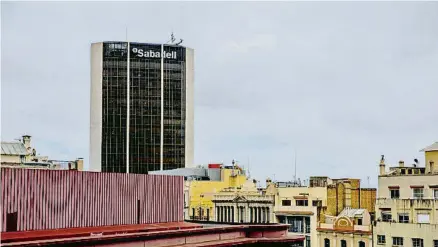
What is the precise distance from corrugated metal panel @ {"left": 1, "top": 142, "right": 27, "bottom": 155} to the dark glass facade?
222 feet

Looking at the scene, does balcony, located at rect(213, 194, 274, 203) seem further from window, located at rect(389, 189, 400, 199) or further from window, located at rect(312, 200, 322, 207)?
window, located at rect(389, 189, 400, 199)

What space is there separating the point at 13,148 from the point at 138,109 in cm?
7123

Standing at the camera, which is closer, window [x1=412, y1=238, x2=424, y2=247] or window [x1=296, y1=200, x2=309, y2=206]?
window [x1=412, y1=238, x2=424, y2=247]

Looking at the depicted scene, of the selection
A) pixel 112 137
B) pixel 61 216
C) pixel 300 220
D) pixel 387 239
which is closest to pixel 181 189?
pixel 61 216

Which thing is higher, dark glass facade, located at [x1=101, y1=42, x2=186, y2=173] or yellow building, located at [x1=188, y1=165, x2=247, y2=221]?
dark glass facade, located at [x1=101, y1=42, x2=186, y2=173]

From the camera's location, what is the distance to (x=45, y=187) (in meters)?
23.8

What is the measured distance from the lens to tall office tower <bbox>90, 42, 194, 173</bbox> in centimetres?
13462

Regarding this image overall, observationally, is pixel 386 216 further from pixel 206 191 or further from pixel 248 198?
pixel 206 191

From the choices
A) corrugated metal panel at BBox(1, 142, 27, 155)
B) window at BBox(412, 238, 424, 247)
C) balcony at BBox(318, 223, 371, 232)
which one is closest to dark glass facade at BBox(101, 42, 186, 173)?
corrugated metal panel at BBox(1, 142, 27, 155)

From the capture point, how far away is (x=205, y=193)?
81750mm

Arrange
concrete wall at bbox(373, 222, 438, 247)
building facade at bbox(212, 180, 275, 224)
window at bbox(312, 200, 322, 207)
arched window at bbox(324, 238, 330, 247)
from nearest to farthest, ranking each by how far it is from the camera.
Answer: concrete wall at bbox(373, 222, 438, 247) → arched window at bbox(324, 238, 330, 247) → window at bbox(312, 200, 322, 207) → building facade at bbox(212, 180, 275, 224)

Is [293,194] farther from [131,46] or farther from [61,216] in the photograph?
[131,46]

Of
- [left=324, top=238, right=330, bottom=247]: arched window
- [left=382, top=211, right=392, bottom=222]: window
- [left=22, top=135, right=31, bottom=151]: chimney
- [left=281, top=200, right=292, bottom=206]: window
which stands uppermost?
[left=22, top=135, right=31, bottom=151]: chimney

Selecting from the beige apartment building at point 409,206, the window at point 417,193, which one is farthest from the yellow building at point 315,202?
the window at point 417,193
